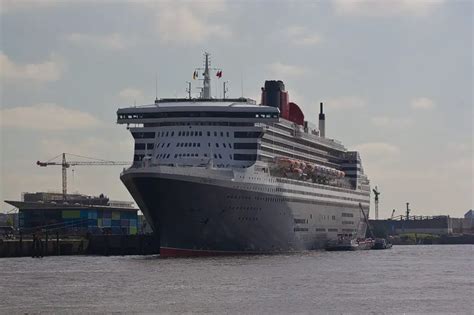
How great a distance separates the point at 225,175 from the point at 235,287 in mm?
30030

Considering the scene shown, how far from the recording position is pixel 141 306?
57031mm

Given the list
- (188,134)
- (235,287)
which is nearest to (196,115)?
(188,134)

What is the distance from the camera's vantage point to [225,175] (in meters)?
95.7

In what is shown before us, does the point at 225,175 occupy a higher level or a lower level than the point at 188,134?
lower

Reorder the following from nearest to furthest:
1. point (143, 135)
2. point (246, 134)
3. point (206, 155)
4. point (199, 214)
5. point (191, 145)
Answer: point (199, 214)
point (206, 155)
point (191, 145)
point (246, 134)
point (143, 135)

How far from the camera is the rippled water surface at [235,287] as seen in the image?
187 ft

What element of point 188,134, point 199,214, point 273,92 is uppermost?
point 273,92

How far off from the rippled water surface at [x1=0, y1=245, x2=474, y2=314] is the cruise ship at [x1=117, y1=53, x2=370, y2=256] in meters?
3.73

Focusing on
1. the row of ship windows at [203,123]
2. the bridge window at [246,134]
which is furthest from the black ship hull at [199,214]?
the row of ship windows at [203,123]

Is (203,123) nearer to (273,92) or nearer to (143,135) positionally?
(143,135)

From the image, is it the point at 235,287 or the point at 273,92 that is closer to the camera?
the point at 235,287

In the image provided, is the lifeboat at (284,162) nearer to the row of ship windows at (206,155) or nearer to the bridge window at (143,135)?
the row of ship windows at (206,155)

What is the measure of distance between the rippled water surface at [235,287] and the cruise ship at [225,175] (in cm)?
373

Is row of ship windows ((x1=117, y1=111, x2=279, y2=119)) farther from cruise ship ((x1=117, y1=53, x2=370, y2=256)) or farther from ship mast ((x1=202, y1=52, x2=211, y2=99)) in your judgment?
ship mast ((x1=202, y1=52, x2=211, y2=99))
